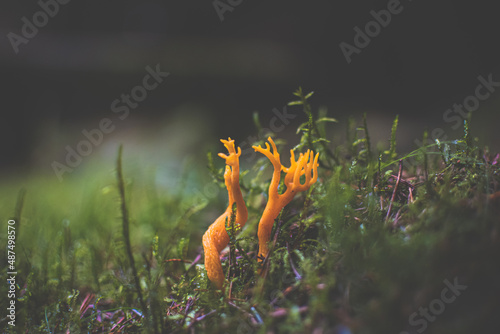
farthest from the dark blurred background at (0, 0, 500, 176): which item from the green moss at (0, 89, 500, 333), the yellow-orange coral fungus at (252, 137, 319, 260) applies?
the yellow-orange coral fungus at (252, 137, 319, 260)

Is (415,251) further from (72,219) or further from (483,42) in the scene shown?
(483,42)

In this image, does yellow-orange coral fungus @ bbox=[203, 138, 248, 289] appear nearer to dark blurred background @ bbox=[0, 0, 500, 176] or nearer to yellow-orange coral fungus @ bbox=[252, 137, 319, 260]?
yellow-orange coral fungus @ bbox=[252, 137, 319, 260]

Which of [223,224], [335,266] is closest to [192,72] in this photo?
[223,224]

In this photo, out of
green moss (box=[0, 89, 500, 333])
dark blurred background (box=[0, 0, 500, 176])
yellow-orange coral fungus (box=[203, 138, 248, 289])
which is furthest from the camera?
dark blurred background (box=[0, 0, 500, 176])

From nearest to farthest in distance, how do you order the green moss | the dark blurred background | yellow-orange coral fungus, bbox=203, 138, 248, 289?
the green moss, yellow-orange coral fungus, bbox=203, 138, 248, 289, the dark blurred background

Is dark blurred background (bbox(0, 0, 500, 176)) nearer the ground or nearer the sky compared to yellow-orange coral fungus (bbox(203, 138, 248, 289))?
nearer the sky
